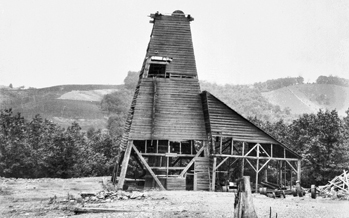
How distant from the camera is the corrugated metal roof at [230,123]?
31.0 metres

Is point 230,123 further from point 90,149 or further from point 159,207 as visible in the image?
point 90,149

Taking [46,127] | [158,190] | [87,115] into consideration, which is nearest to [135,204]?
[158,190]

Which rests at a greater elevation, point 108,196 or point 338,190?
point 108,196

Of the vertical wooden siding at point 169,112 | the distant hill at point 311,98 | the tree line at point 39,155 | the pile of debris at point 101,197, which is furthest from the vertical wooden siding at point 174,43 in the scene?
the distant hill at point 311,98

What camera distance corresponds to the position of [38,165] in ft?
155

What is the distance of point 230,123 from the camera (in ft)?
103

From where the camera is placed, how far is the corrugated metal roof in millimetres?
31000

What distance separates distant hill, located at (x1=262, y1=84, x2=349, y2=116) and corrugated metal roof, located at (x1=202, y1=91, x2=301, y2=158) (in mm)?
104275

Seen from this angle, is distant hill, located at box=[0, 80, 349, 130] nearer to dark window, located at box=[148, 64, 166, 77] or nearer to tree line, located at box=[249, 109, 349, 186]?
dark window, located at box=[148, 64, 166, 77]

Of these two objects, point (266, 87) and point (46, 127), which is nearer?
point (46, 127)

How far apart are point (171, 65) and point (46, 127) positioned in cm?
3342

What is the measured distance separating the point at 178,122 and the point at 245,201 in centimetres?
1904

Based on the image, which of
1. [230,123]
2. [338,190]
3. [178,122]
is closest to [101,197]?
[178,122]

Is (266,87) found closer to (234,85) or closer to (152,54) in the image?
(234,85)
